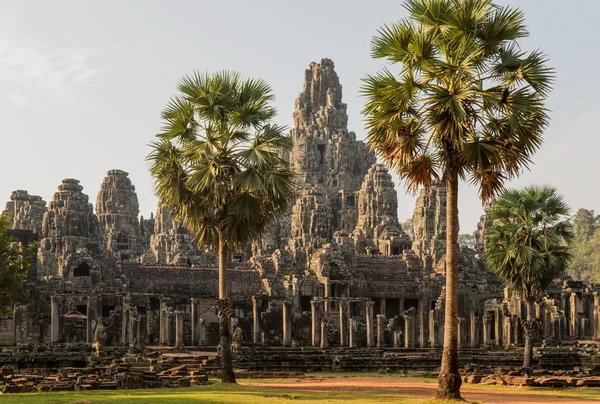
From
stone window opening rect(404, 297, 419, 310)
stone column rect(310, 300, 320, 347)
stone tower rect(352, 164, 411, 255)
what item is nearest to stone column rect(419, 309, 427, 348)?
stone column rect(310, 300, 320, 347)

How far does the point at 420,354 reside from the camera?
1809 inches

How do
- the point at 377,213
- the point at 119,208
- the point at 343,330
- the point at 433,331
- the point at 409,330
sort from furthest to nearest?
the point at 377,213 → the point at 119,208 → the point at 433,331 → the point at 409,330 → the point at 343,330

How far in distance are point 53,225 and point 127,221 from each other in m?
21.3

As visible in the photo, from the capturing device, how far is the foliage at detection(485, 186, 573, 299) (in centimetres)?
3938

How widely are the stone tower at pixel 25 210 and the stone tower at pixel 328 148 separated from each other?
25406mm

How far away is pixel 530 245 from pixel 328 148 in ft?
251

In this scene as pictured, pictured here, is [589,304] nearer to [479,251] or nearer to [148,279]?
[479,251]

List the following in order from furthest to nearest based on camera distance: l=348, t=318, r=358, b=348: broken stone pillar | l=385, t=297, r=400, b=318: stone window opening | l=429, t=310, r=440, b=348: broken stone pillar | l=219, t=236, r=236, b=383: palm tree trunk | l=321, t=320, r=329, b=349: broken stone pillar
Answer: l=385, t=297, r=400, b=318: stone window opening
l=429, t=310, r=440, b=348: broken stone pillar
l=348, t=318, r=358, b=348: broken stone pillar
l=321, t=320, r=329, b=349: broken stone pillar
l=219, t=236, r=236, b=383: palm tree trunk

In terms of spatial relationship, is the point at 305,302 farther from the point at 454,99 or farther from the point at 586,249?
the point at 586,249

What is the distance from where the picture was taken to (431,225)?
90562 mm

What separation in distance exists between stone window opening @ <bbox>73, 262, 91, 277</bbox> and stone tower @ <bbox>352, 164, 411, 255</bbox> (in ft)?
113

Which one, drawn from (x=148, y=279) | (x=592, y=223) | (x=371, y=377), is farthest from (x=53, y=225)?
(x=592, y=223)

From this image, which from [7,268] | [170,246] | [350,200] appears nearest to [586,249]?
[350,200]

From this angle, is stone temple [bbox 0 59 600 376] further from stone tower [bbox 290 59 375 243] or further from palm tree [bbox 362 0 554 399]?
palm tree [bbox 362 0 554 399]
